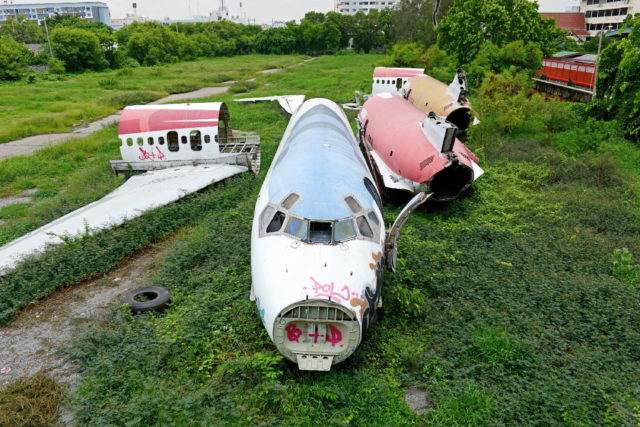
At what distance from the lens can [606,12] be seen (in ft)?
312

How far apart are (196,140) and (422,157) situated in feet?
39.1

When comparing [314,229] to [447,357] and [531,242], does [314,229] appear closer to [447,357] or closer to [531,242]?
[447,357]

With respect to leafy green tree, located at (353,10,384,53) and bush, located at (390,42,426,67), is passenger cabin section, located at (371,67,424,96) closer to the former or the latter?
bush, located at (390,42,426,67)

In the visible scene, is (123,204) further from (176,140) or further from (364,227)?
(364,227)

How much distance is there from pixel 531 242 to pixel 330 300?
9.90m

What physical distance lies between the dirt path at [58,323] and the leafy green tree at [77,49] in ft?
249

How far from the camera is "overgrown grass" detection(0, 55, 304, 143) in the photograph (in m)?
37.8

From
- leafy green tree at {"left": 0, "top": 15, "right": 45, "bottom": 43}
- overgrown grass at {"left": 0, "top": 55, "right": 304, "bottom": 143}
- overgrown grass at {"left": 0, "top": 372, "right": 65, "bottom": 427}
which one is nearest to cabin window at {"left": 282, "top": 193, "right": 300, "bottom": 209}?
overgrown grass at {"left": 0, "top": 372, "right": 65, "bottom": 427}

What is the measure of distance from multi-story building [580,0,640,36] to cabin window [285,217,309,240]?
327 ft

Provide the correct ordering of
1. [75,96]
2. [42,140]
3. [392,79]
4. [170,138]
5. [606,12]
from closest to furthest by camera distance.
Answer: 1. [170,138]
2. [42,140]
3. [392,79]
4. [75,96]
5. [606,12]

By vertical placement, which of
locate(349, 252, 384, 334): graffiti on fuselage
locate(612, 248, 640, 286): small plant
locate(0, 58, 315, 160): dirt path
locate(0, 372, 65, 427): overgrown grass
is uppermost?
locate(0, 58, 315, 160): dirt path

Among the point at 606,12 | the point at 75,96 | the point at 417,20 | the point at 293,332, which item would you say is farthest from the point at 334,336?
the point at 606,12

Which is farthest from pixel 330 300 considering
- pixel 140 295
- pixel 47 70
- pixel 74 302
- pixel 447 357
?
pixel 47 70

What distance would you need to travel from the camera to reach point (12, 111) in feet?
142
